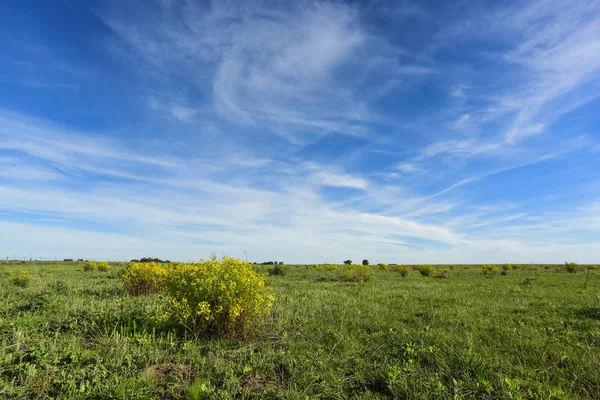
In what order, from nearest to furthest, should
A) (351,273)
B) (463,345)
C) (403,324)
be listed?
(463,345) → (403,324) → (351,273)

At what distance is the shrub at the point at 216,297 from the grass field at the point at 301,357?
1.09 feet

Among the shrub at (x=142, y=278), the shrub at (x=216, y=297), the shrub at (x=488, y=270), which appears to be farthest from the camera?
the shrub at (x=488, y=270)

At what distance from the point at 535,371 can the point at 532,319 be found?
4358 mm

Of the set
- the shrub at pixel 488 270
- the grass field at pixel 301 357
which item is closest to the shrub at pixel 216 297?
the grass field at pixel 301 357

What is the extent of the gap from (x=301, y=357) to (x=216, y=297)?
2230mm

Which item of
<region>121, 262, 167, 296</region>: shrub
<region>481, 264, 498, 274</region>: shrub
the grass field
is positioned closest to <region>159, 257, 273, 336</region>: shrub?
the grass field

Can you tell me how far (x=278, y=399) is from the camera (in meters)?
4.69

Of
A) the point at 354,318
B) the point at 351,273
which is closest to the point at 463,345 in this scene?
the point at 354,318

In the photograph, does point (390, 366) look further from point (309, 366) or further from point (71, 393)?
point (71, 393)

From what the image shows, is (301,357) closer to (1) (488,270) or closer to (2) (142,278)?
(2) (142,278)

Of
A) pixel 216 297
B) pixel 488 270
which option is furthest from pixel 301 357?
pixel 488 270

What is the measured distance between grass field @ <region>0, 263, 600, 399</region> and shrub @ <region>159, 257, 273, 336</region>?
33cm

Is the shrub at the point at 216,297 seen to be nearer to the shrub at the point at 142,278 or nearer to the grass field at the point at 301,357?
the grass field at the point at 301,357

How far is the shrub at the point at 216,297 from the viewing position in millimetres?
6918
